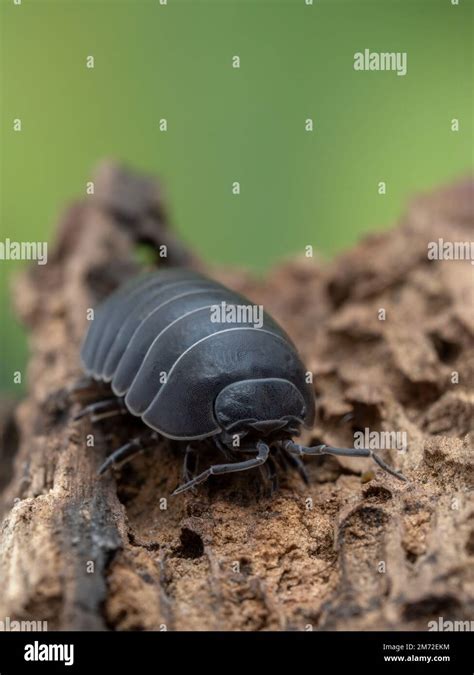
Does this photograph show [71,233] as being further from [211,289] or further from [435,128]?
[435,128]

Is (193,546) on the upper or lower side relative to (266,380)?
lower

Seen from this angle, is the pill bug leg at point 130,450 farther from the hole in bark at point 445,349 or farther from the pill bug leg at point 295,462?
the hole in bark at point 445,349

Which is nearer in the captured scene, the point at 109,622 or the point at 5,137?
the point at 109,622

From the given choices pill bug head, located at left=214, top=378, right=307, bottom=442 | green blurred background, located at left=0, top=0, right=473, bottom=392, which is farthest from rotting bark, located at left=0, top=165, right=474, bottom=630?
green blurred background, located at left=0, top=0, right=473, bottom=392

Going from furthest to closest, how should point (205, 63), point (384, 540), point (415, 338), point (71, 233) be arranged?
1. point (205, 63)
2. point (71, 233)
3. point (415, 338)
4. point (384, 540)

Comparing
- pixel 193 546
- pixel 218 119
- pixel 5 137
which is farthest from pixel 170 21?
pixel 193 546

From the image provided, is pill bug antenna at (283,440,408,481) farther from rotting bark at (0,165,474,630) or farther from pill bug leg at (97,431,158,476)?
pill bug leg at (97,431,158,476)

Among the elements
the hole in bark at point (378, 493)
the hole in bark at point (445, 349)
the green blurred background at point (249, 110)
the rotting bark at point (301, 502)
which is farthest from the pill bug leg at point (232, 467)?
the green blurred background at point (249, 110)
